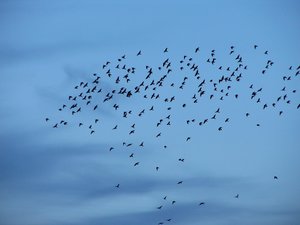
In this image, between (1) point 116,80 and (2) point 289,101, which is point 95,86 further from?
(2) point 289,101

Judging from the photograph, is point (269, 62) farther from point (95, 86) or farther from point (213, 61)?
point (95, 86)

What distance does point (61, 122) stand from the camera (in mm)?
58625

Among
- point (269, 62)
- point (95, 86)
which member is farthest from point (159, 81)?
point (269, 62)

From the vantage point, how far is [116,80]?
53.8m

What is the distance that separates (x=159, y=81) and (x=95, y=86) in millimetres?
6081

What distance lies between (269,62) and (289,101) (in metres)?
4.19

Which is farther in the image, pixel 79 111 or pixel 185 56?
pixel 79 111

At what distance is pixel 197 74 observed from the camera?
177ft

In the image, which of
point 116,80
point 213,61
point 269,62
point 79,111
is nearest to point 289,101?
point 269,62

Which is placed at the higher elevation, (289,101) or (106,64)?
(106,64)

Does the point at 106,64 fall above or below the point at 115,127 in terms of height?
above

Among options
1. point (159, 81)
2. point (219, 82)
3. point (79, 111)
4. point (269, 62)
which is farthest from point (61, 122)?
point (269, 62)

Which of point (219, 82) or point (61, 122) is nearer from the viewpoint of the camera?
point (219, 82)

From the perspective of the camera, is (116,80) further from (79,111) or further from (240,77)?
(240,77)
